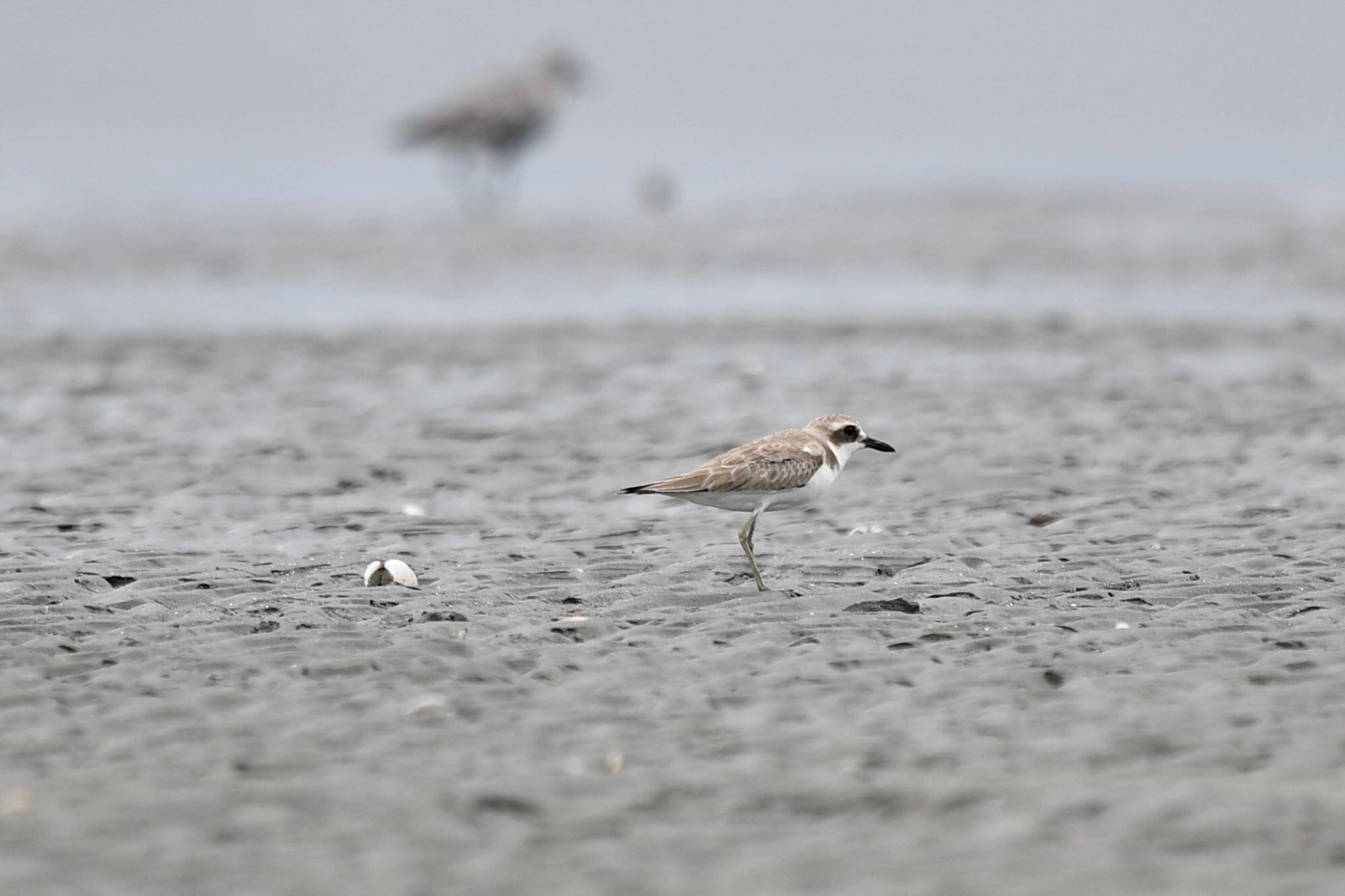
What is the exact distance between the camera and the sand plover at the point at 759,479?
357 inches

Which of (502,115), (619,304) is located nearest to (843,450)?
(619,304)

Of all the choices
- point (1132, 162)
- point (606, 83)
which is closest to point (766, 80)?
point (606, 83)

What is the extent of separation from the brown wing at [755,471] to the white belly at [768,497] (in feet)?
0.11

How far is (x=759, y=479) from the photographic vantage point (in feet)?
29.9

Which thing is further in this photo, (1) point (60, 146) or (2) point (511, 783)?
(1) point (60, 146)

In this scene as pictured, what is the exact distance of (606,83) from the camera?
41156 millimetres

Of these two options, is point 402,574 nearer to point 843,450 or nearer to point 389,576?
point 389,576

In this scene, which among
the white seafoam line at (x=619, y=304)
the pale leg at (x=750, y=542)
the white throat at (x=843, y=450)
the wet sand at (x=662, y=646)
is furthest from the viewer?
the white seafoam line at (x=619, y=304)

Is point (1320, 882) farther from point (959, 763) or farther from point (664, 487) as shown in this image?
point (664, 487)

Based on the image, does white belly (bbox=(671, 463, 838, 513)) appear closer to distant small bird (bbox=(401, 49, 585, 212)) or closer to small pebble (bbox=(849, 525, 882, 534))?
small pebble (bbox=(849, 525, 882, 534))

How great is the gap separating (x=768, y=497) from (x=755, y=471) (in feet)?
0.58

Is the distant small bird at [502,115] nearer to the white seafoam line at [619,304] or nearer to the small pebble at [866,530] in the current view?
the white seafoam line at [619,304]

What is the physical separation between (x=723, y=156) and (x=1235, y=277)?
15.1 m

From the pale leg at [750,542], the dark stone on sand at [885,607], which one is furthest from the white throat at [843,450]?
the dark stone on sand at [885,607]
